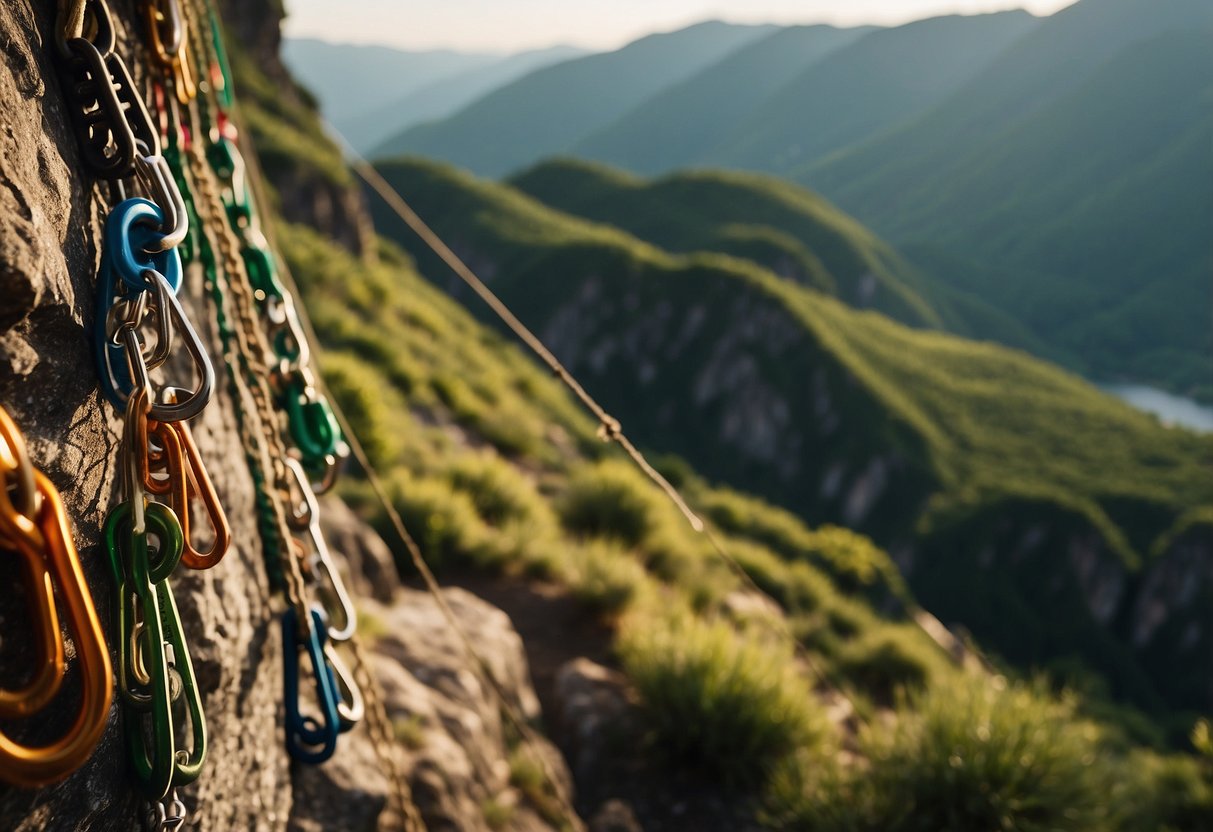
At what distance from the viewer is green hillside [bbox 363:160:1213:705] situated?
79750 millimetres

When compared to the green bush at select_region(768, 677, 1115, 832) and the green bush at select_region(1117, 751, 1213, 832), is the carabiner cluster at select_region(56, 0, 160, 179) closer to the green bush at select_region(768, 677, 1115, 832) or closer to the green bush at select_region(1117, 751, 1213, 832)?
the green bush at select_region(768, 677, 1115, 832)

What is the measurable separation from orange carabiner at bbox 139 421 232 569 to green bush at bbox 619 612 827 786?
4292 millimetres

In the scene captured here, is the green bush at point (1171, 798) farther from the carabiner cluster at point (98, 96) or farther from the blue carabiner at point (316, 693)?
the carabiner cluster at point (98, 96)

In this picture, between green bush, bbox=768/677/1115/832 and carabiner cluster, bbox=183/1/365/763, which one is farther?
green bush, bbox=768/677/1115/832

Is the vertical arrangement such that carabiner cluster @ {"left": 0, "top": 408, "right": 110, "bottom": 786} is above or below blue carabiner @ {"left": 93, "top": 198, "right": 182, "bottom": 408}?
below

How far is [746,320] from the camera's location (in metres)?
101

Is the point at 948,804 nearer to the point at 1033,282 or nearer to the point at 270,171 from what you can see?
the point at 270,171

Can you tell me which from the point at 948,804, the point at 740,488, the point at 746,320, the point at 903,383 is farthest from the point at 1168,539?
the point at 948,804

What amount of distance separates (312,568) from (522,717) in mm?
3267

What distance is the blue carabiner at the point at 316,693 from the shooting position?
2240 millimetres

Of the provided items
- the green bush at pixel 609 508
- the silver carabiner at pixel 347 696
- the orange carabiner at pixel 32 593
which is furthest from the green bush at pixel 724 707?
the orange carabiner at pixel 32 593

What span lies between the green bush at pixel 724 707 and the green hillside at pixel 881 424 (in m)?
81.9

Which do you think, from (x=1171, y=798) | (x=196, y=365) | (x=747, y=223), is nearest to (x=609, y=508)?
(x=1171, y=798)

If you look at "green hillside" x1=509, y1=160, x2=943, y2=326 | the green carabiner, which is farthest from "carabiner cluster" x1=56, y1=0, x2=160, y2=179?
"green hillside" x1=509, y1=160, x2=943, y2=326
